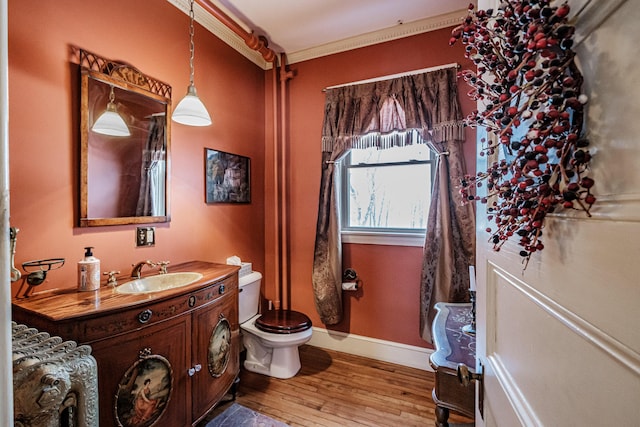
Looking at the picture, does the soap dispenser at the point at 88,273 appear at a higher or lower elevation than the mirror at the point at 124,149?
lower

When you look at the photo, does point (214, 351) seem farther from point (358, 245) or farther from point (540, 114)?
point (540, 114)

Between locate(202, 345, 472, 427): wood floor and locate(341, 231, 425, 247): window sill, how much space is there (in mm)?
1051

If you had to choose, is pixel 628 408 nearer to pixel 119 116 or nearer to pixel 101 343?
pixel 101 343

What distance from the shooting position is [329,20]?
2264 mm

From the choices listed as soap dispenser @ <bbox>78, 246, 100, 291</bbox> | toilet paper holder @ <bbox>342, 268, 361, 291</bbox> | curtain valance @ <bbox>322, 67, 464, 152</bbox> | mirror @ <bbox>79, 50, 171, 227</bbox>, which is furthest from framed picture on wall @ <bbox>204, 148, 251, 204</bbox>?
toilet paper holder @ <bbox>342, 268, 361, 291</bbox>

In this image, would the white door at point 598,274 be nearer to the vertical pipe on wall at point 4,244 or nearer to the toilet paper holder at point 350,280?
the vertical pipe on wall at point 4,244

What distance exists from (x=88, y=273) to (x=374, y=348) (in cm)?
219

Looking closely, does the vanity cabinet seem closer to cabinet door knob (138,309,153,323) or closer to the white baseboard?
cabinet door knob (138,309,153,323)

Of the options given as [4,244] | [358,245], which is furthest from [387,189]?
[4,244]

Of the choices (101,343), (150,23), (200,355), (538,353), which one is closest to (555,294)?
(538,353)

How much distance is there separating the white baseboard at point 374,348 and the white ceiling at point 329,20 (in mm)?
2643

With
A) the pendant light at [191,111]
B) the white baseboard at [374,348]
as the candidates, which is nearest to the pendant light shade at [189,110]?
the pendant light at [191,111]

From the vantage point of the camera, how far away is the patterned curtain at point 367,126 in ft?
7.16

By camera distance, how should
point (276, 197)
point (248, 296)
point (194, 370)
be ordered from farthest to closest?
point (276, 197) < point (248, 296) < point (194, 370)
